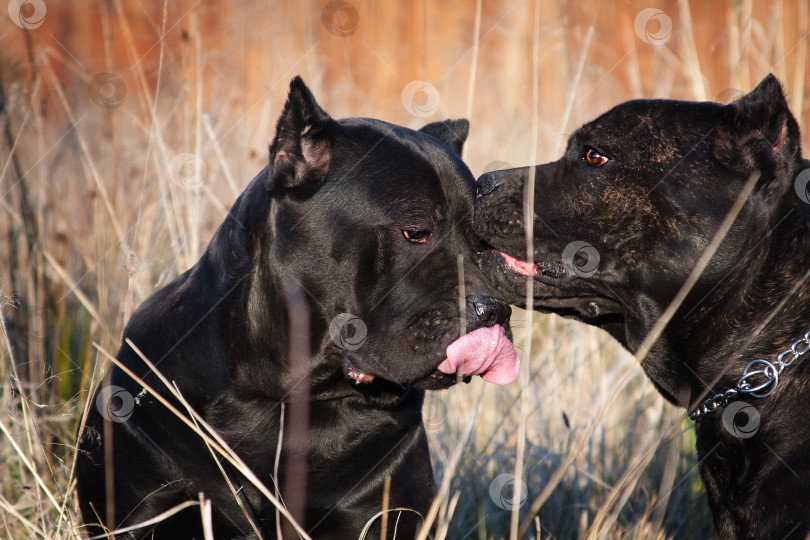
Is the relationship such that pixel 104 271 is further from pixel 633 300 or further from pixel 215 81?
pixel 633 300

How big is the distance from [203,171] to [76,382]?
4.42ft

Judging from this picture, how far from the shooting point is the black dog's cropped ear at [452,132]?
12.7 feet

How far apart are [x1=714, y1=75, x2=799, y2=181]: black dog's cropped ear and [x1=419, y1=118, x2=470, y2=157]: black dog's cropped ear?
1217 millimetres

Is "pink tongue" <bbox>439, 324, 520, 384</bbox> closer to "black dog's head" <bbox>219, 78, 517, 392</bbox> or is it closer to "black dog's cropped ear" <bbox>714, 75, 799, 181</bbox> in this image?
"black dog's head" <bbox>219, 78, 517, 392</bbox>

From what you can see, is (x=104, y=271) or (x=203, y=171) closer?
(x=104, y=271)

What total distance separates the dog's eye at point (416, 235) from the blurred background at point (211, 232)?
54cm

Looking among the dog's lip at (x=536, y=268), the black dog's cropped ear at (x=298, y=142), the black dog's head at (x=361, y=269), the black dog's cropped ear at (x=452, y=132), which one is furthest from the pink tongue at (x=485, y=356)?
the black dog's cropped ear at (x=452, y=132)

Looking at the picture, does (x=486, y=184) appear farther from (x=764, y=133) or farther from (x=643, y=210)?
(x=764, y=133)

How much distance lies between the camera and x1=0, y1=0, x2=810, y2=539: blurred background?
370 cm

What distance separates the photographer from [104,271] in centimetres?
451

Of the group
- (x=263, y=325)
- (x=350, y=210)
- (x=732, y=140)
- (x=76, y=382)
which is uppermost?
(x=732, y=140)

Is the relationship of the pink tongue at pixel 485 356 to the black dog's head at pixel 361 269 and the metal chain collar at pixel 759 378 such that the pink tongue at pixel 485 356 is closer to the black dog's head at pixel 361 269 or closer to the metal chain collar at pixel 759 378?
the black dog's head at pixel 361 269

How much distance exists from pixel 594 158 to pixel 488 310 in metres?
0.74

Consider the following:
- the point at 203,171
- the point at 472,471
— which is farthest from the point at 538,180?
the point at 203,171
